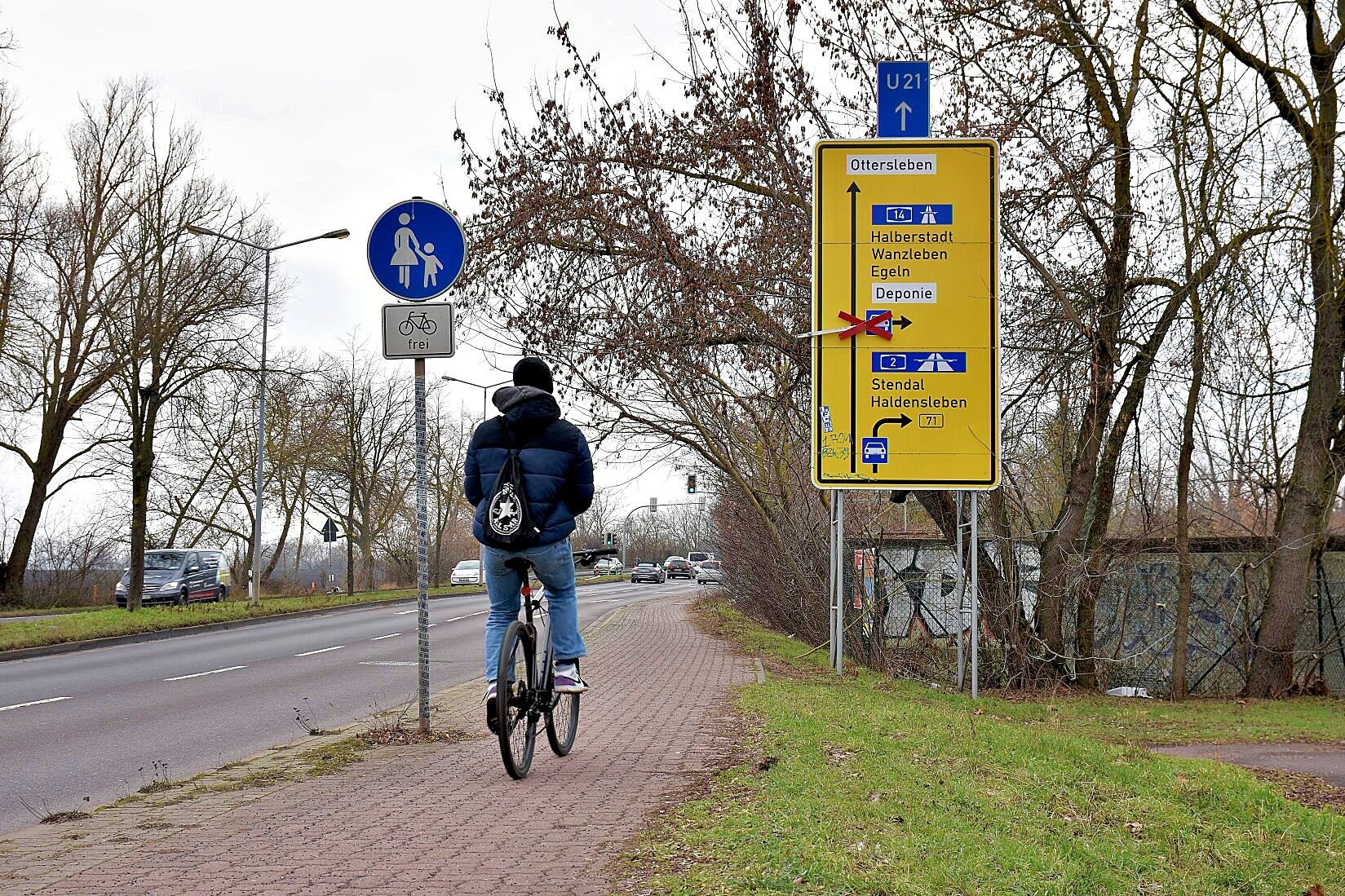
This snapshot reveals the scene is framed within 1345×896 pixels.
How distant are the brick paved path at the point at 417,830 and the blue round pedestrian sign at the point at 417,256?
2902 millimetres

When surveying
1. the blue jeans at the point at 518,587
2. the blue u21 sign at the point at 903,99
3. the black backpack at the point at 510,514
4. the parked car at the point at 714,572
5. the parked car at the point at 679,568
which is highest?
the blue u21 sign at the point at 903,99

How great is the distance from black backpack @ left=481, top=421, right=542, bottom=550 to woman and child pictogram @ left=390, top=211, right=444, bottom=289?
2.41 m

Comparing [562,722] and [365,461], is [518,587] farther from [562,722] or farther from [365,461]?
[365,461]

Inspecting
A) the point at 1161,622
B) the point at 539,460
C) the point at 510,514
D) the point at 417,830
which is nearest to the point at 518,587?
the point at 510,514

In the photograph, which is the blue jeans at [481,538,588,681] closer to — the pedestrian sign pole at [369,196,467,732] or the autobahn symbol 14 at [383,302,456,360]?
the pedestrian sign pole at [369,196,467,732]

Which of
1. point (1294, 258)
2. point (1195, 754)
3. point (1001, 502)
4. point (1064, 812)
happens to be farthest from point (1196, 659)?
point (1064, 812)

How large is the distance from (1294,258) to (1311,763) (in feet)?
20.0

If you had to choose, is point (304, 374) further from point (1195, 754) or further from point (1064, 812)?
point (1064, 812)

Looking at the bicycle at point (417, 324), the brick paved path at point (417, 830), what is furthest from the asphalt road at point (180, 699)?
the bicycle at point (417, 324)

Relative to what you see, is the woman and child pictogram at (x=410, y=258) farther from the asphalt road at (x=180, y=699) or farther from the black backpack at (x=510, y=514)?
the asphalt road at (x=180, y=699)

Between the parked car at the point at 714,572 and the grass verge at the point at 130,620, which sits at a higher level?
the parked car at the point at 714,572

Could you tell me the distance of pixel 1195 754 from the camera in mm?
10023

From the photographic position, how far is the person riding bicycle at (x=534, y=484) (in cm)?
609

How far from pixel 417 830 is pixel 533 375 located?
2442 mm
